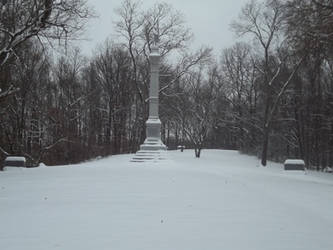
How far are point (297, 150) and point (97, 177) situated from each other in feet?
98.3

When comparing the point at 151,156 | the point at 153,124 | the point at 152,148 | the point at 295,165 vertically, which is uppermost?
the point at 153,124

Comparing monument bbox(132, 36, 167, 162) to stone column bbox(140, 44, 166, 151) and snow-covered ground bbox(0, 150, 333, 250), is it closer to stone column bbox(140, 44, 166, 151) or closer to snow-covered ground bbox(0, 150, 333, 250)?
stone column bbox(140, 44, 166, 151)

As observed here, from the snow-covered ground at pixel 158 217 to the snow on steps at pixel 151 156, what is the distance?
27.7 ft

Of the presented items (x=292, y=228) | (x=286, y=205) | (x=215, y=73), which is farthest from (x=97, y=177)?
(x=215, y=73)

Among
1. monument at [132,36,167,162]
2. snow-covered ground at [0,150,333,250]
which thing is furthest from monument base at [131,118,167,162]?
snow-covered ground at [0,150,333,250]

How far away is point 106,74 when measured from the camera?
135ft

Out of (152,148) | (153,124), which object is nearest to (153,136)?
(153,124)

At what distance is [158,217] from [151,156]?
43.3ft

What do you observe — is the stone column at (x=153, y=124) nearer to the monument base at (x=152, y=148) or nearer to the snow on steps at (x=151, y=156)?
the monument base at (x=152, y=148)

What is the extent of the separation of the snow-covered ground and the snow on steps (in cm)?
844

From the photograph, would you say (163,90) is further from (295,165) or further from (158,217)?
(158,217)

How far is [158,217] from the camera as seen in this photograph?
23.5 feet

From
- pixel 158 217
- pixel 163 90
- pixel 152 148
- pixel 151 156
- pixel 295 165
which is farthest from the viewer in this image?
pixel 163 90

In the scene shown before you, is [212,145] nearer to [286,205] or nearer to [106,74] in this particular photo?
[106,74]
